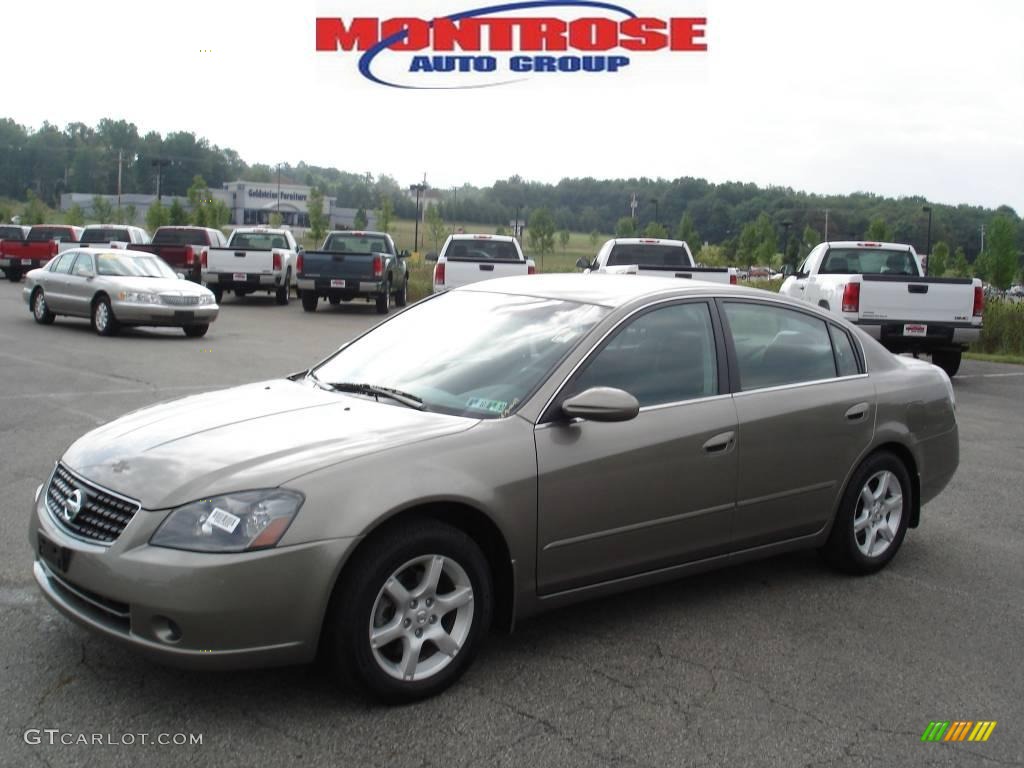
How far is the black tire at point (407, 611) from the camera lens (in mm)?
3654

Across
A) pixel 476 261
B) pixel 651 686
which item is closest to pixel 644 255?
pixel 476 261

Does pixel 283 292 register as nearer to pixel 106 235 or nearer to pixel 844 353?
pixel 106 235

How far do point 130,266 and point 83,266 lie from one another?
906 millimetres

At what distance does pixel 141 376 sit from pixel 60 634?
8.81 meters

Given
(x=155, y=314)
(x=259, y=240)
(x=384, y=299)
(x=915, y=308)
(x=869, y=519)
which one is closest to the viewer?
(x=869, y=519)

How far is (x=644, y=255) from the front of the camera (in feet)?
66.8

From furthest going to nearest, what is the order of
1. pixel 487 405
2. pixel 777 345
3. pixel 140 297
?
pixel 140 297 → pixel 777 345 → pixel 487 405

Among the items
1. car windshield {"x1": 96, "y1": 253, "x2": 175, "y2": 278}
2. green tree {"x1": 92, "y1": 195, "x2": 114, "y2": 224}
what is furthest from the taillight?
green tree {"x1": 92, "y1": 195, "x2": 114, "y2": 224}

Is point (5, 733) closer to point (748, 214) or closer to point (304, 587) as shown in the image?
point (304, 587)

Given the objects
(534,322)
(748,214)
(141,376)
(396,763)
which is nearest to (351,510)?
(396,763)

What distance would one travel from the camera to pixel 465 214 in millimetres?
134375

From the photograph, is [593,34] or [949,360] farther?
[593,34]

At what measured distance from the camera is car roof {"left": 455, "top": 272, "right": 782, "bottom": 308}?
4966 millimetres

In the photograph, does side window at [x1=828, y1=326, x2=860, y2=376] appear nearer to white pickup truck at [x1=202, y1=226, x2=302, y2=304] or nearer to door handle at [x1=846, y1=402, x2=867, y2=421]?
door handle at [x1=846, y1=402, x2=867, y2=421]
